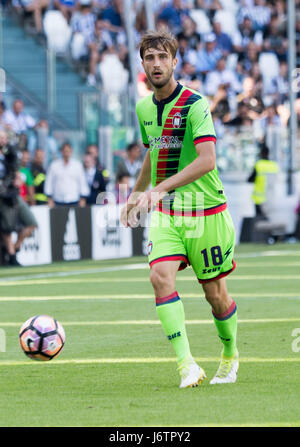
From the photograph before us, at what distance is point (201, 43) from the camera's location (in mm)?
30000

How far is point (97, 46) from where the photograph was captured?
88.7 ft

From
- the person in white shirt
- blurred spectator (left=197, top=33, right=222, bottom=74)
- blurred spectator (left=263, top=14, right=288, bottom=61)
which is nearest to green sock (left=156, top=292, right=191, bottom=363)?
the person in white shirt

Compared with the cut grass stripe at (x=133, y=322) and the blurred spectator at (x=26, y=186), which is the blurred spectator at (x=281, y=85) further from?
the cut grass stripe at (x=133, y=322)

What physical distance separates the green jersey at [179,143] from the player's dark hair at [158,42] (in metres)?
0.31

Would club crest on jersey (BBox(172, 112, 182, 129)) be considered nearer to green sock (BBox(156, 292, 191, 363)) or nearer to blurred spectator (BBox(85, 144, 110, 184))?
green sock (BBox(156, 292, 191, 363))

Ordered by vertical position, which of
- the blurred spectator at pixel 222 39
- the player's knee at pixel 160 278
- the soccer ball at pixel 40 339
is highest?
the blurred spectator at pixel 222 39

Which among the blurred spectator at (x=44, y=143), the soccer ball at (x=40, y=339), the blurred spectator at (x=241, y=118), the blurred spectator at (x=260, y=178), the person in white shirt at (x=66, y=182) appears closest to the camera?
the soccer ball at (x=40, y=339)

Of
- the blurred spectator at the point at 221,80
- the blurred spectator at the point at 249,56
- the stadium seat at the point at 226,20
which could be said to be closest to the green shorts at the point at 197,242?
the blurred spectator at the point at 221,80

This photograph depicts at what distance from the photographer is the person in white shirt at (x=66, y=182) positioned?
20797mm

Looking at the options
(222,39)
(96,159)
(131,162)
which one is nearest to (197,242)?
(96,159)

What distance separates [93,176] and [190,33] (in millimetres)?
9025

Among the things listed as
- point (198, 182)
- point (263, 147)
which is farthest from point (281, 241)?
point (198, 182)
